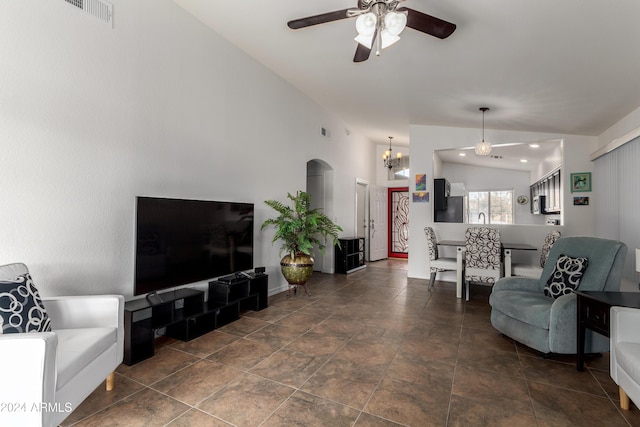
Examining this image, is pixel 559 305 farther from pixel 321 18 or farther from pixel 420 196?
pixel 420 196

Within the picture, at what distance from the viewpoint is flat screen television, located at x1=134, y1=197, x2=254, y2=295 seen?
2590mm

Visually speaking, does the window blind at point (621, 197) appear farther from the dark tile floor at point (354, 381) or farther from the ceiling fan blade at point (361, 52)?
the ceiling fan blade at point (361, 52)

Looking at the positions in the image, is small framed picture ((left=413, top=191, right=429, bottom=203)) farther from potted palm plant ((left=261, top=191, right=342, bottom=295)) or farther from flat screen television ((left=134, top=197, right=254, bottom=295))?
flat screen television ((left=134, top=197, right=254, bottom=295))

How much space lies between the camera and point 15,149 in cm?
207

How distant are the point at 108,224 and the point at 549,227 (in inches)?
242

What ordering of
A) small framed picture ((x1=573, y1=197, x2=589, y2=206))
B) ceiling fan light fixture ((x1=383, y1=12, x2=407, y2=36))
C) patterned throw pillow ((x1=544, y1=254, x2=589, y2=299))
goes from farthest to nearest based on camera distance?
1. small framed picture ((x1=573, y1=197, x2=589, y2=206))
2. patterned throw pillow ((x1=544, y1=254, x2=589, y2=299))
3. ceiling fan light fixture ((x1=383, y1=12, x2=407, y2=36))

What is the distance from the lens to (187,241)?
9.77ft

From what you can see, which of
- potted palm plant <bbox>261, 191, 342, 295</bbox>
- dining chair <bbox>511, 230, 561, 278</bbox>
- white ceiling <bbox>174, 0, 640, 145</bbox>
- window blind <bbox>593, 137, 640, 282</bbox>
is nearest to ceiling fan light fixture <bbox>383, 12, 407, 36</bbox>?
white ceiling <bbox>174, 0, 640, 145</bbox>

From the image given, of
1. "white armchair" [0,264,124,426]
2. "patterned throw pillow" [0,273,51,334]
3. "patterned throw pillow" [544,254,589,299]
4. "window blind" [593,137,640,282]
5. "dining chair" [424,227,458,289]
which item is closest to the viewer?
"white armchair" [0,264,124,426]

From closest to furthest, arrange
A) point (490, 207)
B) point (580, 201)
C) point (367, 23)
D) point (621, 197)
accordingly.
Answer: point (367, 23) → point (621, 197) → point (580, 201) → point (490, 207)

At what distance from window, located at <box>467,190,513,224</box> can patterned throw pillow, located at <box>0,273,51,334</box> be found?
6047mm

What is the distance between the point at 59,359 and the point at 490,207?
22.1 feet

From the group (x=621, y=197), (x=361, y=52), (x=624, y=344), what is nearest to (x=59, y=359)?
(x=361, y=52)

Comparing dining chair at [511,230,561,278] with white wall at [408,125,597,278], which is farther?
white wall at [408,125,597,278]
